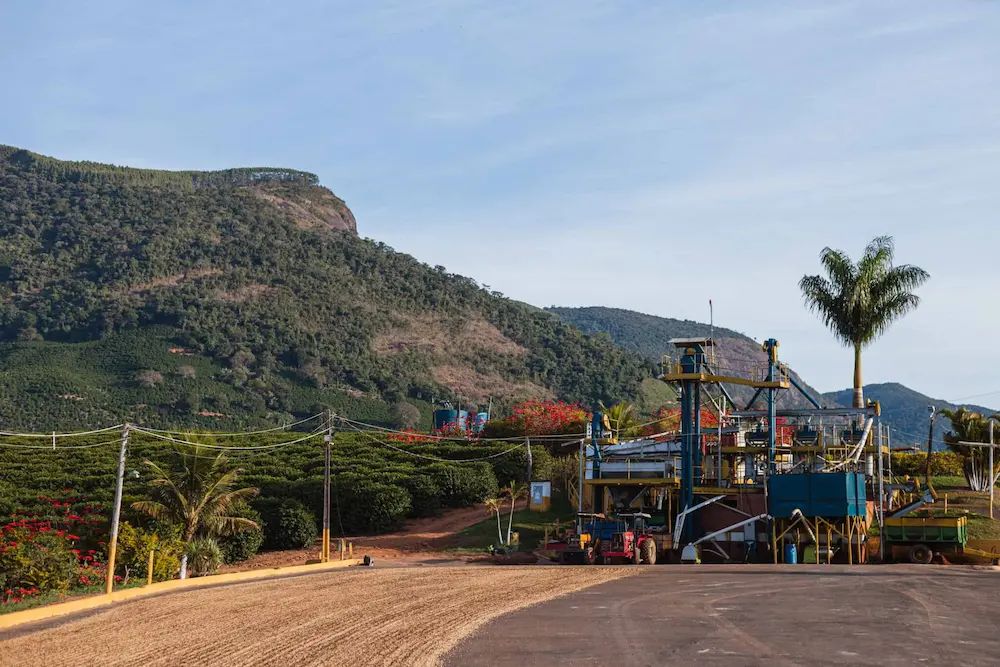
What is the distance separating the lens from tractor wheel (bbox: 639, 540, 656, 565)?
46.3 meters

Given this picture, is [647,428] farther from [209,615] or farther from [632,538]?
[209,615]

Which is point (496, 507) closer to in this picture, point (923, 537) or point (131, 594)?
point (923, 537)

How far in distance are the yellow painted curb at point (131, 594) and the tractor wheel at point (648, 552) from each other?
12511 millimetres

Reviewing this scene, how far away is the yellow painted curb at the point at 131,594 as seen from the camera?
24.9m

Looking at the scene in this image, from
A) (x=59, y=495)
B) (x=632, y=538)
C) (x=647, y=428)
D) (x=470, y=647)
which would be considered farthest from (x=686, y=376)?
(x=59, y=495)

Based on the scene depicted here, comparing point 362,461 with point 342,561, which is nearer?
point 342,561

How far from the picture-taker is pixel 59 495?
63.2 metres

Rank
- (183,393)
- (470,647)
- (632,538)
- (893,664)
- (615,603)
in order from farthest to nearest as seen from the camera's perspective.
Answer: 1. (183,393)
2. (632,538)
3. (615,603)
4. (470,647)
5. (893,664)

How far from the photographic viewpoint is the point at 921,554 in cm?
4375

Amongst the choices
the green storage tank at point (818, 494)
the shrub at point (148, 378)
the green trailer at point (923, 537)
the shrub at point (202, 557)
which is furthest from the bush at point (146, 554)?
the shrub at point (148, 378)

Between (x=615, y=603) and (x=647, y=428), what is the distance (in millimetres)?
44607

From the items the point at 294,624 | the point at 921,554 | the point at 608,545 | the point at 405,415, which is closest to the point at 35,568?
the point at 294,624

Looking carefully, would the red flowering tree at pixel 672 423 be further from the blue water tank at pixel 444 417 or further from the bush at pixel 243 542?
the bush at pixel 243 542

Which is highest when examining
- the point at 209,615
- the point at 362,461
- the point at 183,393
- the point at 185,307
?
the point at 185,307
